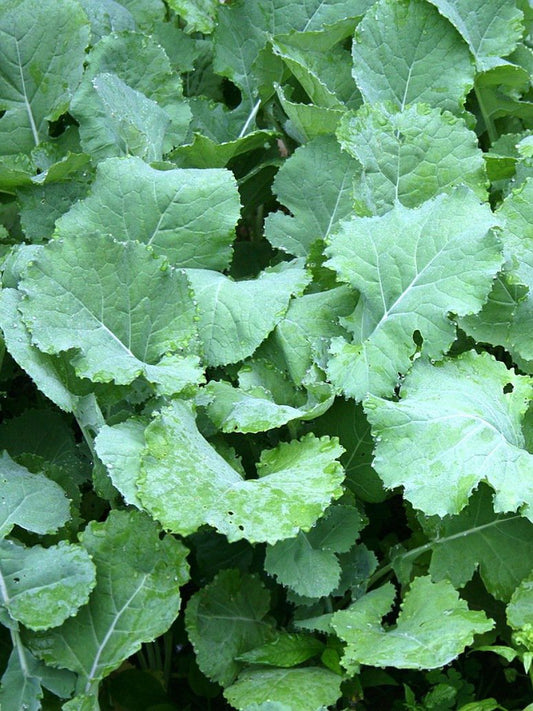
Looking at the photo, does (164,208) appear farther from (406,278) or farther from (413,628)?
(413,628)

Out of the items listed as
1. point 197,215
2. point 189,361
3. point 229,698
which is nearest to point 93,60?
point 197,215

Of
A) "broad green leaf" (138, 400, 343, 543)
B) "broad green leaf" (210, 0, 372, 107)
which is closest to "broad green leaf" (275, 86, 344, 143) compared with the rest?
"broad green leaf" (210, 0, 372, 107)

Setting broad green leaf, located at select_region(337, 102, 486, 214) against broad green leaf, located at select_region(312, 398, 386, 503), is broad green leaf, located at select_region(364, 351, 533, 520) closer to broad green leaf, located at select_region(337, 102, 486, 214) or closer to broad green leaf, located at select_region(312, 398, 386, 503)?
broad green leaf, located at select_region(312, 398, 386, 503)

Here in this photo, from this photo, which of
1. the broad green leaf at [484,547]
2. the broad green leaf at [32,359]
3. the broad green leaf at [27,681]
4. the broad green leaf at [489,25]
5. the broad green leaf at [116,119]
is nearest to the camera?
the broad green leaf at [27,681]

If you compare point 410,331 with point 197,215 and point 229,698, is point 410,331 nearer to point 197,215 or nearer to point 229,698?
point 197,215

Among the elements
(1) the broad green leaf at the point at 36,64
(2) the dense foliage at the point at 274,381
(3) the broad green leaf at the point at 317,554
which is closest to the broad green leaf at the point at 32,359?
(2) the dense foliage at the point at 274,381

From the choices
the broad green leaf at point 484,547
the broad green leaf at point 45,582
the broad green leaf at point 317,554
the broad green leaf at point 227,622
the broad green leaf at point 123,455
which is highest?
the broad green leaf at point 123,455

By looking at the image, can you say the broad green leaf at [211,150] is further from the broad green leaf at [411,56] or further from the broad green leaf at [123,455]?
the broad green leaf at [123,455]
